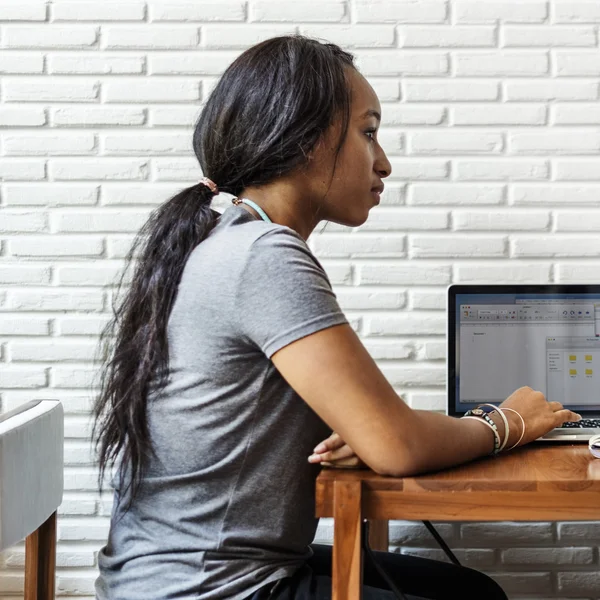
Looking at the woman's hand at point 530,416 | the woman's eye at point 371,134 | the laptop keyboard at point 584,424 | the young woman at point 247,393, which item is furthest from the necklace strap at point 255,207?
the laptop keyboard at point 584,424

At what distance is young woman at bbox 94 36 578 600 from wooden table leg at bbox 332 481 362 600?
0.05 m

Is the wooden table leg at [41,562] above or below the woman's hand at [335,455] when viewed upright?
below

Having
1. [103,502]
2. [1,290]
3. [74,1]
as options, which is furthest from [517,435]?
[74,1]

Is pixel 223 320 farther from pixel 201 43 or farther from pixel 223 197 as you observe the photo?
pixel 201 43

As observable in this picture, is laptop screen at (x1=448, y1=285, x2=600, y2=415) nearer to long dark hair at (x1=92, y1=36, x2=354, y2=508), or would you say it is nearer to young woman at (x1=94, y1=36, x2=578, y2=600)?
young woman at (x1=94, y1=36, x2=578, y2=600)

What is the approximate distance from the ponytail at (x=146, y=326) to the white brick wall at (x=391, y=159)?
93 centimetres

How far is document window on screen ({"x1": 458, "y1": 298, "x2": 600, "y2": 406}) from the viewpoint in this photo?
156 centimetres

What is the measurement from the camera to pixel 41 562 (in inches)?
61.1

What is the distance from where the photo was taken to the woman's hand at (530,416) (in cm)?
121

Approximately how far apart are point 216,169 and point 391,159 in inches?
36.5

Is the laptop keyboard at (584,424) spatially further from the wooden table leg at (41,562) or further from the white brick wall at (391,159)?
the wooden table leg at (41,562)

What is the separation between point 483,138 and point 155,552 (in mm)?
1427

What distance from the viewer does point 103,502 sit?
2.07 meters

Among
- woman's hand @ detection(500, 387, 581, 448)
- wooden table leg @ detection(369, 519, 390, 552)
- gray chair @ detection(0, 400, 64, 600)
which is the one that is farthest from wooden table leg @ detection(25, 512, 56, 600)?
woman's hand @ detection(500, 387, 581, 448)
